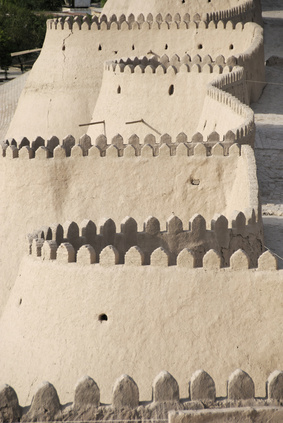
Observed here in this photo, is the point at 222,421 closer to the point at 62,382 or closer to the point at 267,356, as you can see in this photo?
the point at 267,356

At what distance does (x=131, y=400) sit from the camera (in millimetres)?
11625

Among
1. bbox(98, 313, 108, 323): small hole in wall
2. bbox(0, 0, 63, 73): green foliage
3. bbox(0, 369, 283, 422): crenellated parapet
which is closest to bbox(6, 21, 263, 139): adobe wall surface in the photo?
bbox(98, 313, 108, 323): small hole in wall

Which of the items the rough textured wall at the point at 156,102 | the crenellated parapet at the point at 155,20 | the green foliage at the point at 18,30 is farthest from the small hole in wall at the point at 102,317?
the green foliage at the point at 18,30

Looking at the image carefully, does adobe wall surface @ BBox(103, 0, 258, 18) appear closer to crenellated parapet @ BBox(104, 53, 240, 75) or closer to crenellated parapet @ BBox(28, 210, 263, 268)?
crenellated parapet @ BBox(104, 53, 240, 75)

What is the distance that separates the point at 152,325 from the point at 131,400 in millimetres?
3000

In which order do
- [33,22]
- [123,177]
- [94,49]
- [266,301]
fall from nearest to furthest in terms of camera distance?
1. [266,301]
2. [123,177]
3. [94,49]
4. [33,22]

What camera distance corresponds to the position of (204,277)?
14.5 metres

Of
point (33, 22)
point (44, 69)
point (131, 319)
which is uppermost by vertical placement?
point (131, 319)

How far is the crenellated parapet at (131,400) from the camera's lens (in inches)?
451

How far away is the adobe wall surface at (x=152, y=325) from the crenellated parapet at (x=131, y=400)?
2320mm

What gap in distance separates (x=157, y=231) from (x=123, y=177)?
4901 millimetres

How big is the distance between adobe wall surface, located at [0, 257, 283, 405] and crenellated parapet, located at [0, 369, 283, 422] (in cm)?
232

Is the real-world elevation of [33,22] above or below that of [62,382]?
below

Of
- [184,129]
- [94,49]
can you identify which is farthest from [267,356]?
[94,49]
